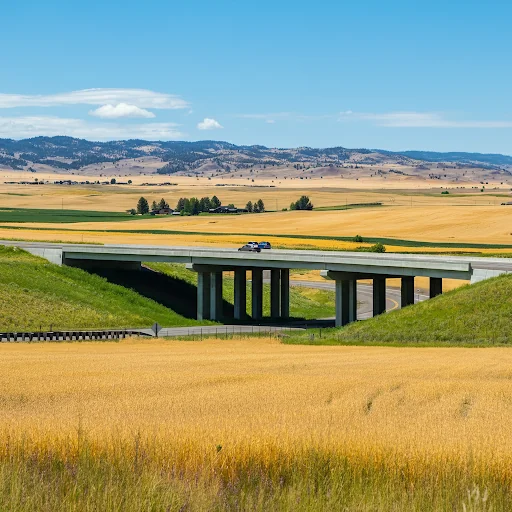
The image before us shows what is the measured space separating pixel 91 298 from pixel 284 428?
65614mm

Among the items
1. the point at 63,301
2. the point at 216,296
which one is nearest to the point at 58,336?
the point at 63,301

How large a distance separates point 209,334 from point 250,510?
54245 mm

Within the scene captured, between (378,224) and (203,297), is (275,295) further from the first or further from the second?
(378,224)

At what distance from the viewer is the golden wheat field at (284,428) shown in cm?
1652

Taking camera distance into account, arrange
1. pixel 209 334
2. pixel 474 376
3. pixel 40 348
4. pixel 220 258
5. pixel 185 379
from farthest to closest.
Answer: pixel 220 258, pixel 209 334, pixel 40 348, pixel 474 376, pixel 185 379

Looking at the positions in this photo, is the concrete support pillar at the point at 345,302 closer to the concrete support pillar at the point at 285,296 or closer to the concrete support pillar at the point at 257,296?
the concrete support pillar at the point at 257,296

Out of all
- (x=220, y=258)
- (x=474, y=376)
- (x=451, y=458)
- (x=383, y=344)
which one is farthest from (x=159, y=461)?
(x=220, y=258)

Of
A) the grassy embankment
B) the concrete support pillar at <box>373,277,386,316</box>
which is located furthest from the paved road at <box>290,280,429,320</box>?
the concrete support pillar at <box>373,277,386,316</box>

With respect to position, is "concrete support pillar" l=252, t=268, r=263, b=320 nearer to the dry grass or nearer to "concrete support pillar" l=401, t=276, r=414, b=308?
"concrete support pillar" l=401, t=276, r=414, b=308

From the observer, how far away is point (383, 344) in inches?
2323

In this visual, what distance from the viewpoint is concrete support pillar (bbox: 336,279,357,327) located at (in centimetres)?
7806

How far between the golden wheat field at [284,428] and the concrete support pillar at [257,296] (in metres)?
51.7

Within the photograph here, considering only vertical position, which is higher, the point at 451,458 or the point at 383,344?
the point at 451,458

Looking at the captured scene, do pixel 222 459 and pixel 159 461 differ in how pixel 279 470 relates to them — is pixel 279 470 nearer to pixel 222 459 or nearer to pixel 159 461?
pixel 222 459
